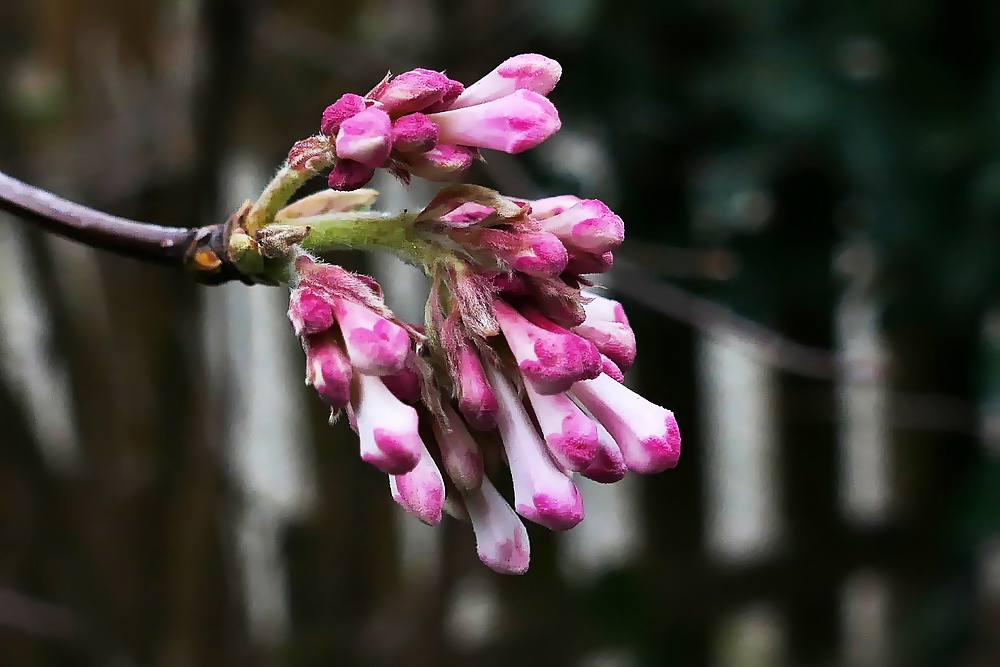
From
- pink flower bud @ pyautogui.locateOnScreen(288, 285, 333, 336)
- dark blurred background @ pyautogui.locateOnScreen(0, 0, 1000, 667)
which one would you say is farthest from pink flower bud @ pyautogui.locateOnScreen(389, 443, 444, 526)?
dark blurred background @ pyautogui.locateOnScreen(0, 0, 1000, 667)

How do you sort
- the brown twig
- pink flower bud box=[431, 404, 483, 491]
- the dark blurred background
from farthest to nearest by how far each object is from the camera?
1. the dark blurred background
2. pink flower bud box=[431, 404, 483, 491]
3. the brown twig

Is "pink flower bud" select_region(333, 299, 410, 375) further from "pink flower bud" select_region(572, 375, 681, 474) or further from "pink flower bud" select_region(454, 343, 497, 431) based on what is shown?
"pink flower bud" select_region(572, 375, 681, 474)

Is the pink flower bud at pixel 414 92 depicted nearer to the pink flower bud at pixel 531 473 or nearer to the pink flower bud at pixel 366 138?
the pink flower bud at pixel 366 138

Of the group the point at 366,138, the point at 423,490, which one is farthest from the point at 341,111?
the point at 423,490

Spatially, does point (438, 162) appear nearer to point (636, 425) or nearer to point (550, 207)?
point (550, 207)

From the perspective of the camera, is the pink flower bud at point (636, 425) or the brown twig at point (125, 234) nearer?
the brown twig at point (125, 234)

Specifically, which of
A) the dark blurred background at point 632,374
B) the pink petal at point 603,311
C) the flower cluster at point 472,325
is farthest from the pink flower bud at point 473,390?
the dark blurred background at point 632,374
